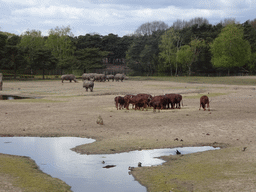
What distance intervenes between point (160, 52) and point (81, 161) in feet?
308

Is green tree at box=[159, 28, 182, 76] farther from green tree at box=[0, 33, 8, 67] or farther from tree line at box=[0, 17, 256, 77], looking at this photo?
green tree at box=[0, 33, 8, 67]

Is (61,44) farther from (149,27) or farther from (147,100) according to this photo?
(147,100)

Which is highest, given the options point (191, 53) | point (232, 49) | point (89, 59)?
point (232, 49)

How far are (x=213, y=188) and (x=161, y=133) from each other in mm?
5977

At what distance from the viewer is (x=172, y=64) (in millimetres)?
98250

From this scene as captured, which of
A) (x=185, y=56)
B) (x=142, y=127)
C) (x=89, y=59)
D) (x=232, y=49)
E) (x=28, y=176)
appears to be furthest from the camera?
(x=89, y=59)

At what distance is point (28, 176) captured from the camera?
24.6 ft

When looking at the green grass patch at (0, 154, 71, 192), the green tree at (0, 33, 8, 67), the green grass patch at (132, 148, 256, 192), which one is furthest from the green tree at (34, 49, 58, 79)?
the green grass patch at (132, 148, 256, 192)

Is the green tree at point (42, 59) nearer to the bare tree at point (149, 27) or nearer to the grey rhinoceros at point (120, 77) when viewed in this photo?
the grey rhinoceros at point (120, 77)

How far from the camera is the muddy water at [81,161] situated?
24.0 ft

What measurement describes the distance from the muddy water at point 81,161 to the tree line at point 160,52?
59675 mm

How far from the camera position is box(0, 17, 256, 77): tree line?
248 feet

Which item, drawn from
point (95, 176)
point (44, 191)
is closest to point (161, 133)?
point (95, 176)

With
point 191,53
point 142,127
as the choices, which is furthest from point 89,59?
point 142,127
